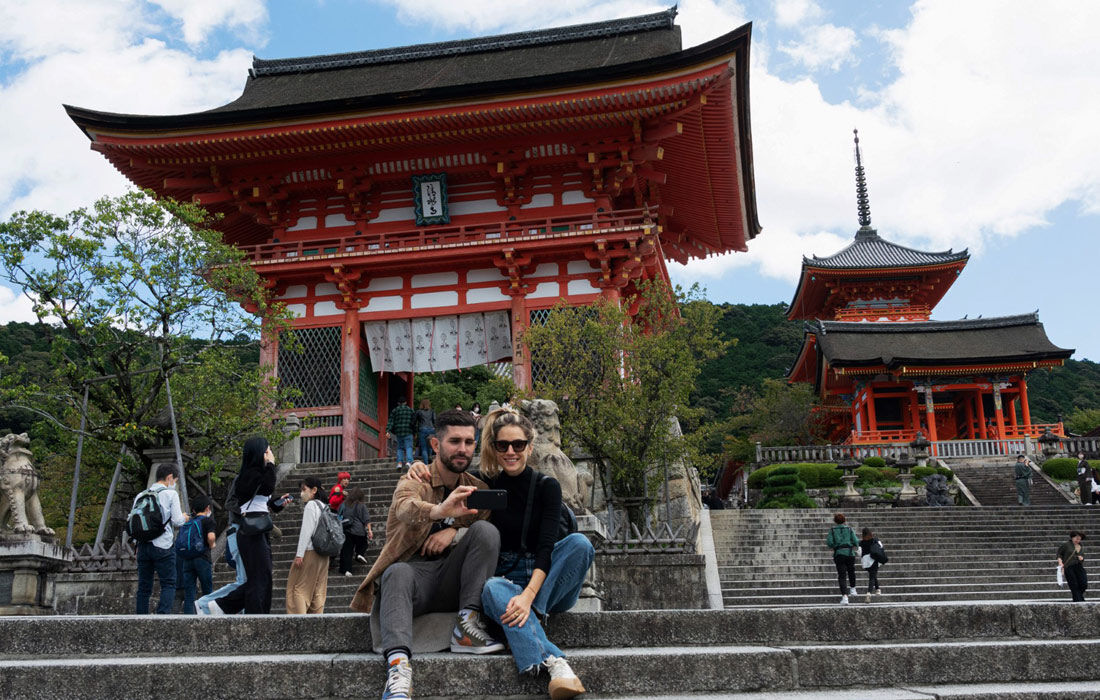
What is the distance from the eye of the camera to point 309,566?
24.6 feet

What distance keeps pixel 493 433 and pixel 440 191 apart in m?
15.5

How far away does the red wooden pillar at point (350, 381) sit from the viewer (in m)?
17.8

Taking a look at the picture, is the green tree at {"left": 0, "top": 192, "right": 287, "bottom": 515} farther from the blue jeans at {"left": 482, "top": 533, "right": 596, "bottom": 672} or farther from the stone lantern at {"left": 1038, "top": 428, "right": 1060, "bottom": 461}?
the stone lantern at {"left": 1038, "top": 428, "right": 1060, "bottom": 461}

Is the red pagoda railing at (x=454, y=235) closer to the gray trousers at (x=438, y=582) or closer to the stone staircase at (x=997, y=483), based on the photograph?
the stone staircase at (x=997, y=483)

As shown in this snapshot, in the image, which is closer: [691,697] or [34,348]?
[691,697]

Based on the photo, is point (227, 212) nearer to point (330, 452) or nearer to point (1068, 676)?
point (330, 452)

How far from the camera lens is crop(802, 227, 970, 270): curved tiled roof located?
120 ft

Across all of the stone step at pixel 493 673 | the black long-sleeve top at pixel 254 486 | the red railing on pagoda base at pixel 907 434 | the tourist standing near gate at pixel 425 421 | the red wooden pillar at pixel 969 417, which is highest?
the red wooden pillar at pixel 969 417

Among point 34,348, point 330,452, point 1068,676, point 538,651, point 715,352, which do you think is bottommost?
point 1068,676

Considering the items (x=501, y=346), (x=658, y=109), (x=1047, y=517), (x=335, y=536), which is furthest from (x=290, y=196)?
(x=1047, y=517)

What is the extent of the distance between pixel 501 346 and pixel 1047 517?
38.4 ft

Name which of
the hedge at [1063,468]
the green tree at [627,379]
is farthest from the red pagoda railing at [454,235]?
the hedge at [1063,468]

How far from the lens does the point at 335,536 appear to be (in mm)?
7391

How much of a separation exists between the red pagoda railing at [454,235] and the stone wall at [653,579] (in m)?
7.87
